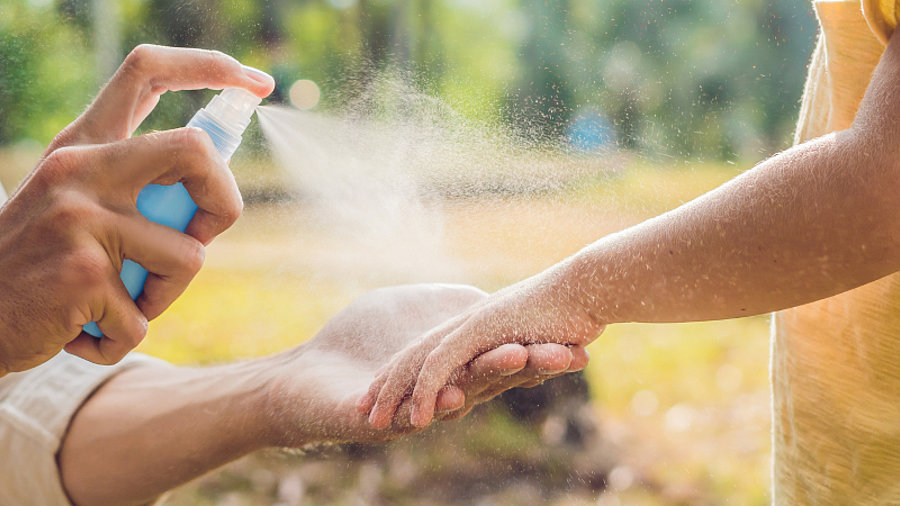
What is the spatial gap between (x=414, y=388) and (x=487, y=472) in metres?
1.38

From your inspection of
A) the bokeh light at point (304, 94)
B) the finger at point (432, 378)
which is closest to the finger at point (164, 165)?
the finger at point (432, 378)

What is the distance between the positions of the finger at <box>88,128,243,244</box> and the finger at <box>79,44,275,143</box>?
0.26 feet

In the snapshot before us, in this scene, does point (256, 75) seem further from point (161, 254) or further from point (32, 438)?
point (32, 438)

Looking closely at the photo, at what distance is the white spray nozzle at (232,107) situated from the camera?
0.63 m

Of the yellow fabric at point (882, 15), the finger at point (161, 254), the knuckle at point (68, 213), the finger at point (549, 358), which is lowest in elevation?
the finger at point (549, 358)

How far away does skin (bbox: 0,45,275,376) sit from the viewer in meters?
0.55

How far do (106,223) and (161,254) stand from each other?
0.04m

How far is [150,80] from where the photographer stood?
630 millimetres

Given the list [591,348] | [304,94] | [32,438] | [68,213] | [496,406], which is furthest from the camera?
[591,348]

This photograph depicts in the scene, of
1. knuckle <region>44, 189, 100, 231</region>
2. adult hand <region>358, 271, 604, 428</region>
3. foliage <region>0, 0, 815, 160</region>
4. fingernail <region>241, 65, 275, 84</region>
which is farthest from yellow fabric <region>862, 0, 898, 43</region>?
foliage <region>0, 0, 815, 160</region>

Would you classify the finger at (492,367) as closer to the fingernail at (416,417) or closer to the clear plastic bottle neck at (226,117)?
the fingernail at (416,417)

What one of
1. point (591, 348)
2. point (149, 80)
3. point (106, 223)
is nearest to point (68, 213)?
point (106, 223)

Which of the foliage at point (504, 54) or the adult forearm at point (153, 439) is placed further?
the foliage at point (504, 54)

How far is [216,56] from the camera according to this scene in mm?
631
